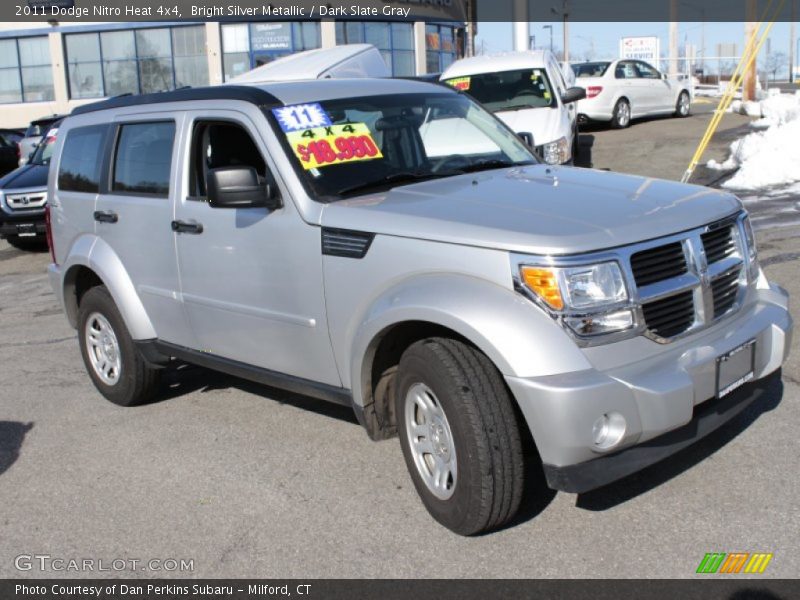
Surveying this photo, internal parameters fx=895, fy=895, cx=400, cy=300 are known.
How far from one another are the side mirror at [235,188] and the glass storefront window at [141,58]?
3728 centimetres

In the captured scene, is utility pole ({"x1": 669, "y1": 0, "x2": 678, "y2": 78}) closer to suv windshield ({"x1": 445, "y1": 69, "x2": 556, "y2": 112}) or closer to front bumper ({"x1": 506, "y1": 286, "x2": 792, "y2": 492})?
suv windshield ({"x1": 445, "y1": 69, "x2": 556, "y2": 112})

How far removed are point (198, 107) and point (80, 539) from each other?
94.1 inches

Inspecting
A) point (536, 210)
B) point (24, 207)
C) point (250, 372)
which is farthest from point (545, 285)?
point (24, 207)

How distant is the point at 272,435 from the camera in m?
5.24

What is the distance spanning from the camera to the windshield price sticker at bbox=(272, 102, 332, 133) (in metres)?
4.61

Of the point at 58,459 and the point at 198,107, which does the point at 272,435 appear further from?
the point at 198,107

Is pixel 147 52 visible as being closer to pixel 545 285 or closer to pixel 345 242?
pixel 345 242

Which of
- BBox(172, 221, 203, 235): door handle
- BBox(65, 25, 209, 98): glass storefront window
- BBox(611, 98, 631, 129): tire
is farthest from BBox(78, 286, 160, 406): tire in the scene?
BBox(65, 25, 209, 98): glass storefront window

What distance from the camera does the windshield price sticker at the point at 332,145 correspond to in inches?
177

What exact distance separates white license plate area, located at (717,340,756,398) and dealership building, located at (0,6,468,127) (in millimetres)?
36573

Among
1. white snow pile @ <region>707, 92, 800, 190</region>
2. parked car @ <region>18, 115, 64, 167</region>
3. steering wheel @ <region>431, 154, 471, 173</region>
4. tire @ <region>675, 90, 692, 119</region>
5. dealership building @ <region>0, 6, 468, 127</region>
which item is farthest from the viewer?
dealership building @ <region>0, 6, 468, 127</region>

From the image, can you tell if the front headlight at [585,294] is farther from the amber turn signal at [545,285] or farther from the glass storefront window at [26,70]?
the glass storefront window at [26,70]

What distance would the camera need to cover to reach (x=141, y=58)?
40062 mm

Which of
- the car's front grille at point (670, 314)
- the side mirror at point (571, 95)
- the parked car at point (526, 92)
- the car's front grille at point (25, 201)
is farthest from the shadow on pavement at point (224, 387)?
the car's front grille at point (25, 201)
